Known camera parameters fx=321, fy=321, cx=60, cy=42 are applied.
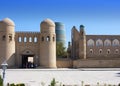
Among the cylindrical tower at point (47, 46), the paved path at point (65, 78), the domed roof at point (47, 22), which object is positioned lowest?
the paved path at point (65, 78)

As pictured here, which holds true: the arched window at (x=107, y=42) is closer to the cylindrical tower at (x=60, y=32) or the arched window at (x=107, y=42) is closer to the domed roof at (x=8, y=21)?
the domed roof at (x=8, y=21)

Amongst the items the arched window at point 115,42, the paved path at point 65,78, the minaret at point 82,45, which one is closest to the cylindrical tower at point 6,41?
the minaret at point 82,45

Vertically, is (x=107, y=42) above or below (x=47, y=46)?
above

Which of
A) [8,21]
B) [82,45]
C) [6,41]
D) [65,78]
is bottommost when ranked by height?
[65,78]

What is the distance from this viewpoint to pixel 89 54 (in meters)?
57.8

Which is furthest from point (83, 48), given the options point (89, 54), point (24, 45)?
point (24, 45)

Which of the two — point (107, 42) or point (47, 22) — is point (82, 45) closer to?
point (107, 42)

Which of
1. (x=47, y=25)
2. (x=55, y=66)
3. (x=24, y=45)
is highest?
(x=47, y=25)

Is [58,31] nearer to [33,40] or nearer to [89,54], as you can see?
[89,54]

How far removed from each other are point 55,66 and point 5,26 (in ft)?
32.8

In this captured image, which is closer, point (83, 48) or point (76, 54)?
point (83, 48)

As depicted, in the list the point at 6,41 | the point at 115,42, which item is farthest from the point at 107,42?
the point at 6,41

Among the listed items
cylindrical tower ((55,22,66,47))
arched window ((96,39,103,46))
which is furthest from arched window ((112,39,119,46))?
cylindrical tower ((55,22,66,47))

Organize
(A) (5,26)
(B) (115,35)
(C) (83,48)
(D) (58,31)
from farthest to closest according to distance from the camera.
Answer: (D) (58,31), (B) (115,35), (C) (83,48), (A) (5,26)
